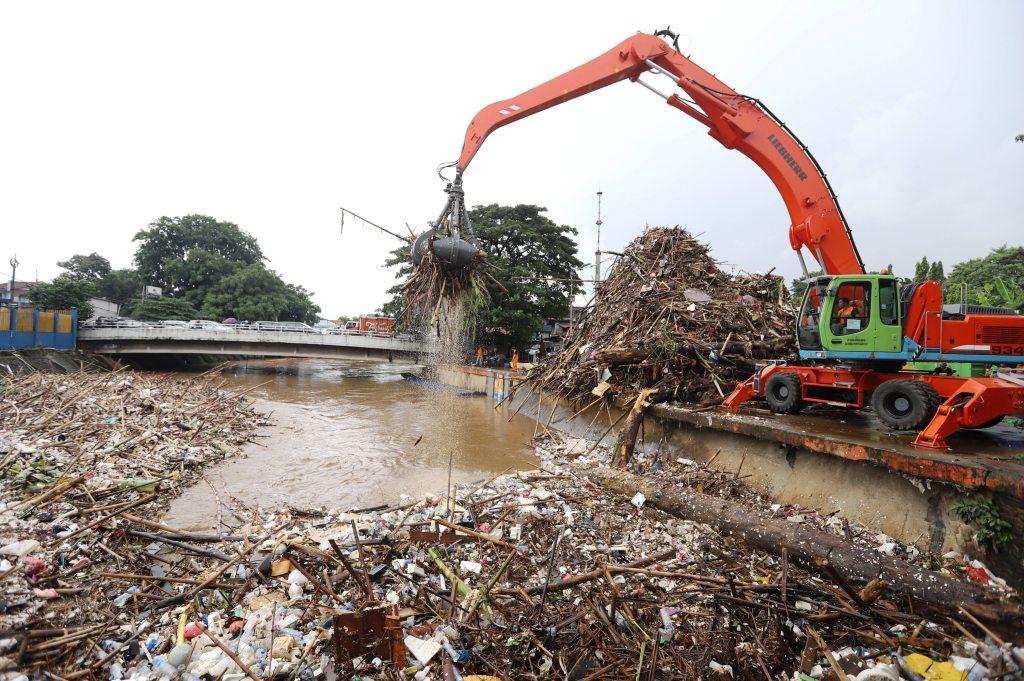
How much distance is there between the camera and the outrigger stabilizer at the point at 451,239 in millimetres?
10250

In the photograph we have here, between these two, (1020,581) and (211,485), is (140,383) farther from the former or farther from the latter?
(1020,581)

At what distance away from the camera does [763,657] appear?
9.20ft

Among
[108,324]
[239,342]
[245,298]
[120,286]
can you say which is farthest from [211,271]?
[239,342]

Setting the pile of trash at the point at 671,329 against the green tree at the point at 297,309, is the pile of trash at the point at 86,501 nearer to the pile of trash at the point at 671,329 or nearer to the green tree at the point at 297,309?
the pile of trash at the point at 671,329

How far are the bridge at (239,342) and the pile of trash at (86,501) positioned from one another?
41.6 ft

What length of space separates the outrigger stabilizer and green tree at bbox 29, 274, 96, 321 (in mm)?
25651

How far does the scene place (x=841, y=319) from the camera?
5660 mm

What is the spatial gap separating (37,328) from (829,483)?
29.2 m

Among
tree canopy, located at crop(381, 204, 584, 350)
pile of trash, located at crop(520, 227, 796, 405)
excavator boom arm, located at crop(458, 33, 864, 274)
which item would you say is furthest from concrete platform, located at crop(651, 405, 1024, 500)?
tree canopy, located at crop(381, 204, 584, 350)

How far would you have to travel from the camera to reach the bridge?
23062 mm

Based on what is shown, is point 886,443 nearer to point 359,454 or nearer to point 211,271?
point 359,454

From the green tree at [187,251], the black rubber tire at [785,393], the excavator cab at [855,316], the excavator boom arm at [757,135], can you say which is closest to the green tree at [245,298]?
the green tree at [187,251]

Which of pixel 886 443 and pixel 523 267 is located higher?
pixel 523 267

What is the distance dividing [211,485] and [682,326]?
8.11m
